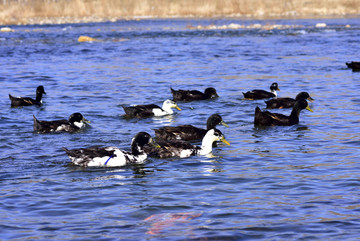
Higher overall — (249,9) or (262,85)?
(249,9)

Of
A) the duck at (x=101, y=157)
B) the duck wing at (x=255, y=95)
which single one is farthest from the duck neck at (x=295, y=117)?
the duck at (x=101, y=157)

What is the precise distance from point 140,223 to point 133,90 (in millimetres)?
17252

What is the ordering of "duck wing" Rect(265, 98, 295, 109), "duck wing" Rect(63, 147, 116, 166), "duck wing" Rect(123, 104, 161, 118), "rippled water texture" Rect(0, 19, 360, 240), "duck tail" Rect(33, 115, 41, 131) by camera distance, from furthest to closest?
"duck wing" Rect(265, 98, 295, 109), "duck wing" Rect(123, 104, 161, 118), "duck tail" Rect(33, 115, 41, 131), "duck wing" Rect(63, 147, 116, 166), "rippled water texture" Rect(0, 19, 360, 240)

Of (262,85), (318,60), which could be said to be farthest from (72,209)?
(318,60)

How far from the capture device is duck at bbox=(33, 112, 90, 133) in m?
16.8

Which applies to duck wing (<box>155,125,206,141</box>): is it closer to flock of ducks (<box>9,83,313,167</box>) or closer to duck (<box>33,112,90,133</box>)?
flock of ducks (<box>9,83,313,167</box>)

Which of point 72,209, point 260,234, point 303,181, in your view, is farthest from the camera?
point 303,181

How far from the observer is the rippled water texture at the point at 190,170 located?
9219 millimetres

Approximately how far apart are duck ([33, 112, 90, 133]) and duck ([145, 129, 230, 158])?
3879 millimetres

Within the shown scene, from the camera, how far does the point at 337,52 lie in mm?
40062

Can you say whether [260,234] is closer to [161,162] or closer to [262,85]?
[161,162]

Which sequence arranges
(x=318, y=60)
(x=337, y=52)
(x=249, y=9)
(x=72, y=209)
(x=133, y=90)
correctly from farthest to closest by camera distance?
(x=249, y=9)
(x=337, y=52)
(x=318, y=60)
(x=133, y=90)
(x=72, y=209)

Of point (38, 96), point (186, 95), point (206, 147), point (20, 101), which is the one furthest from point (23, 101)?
point (206, 147)

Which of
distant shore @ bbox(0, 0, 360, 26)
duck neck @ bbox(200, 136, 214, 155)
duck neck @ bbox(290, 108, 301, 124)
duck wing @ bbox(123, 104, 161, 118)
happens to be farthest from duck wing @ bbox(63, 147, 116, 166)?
distant shore @ bbox(0, 0, 360, 26)
